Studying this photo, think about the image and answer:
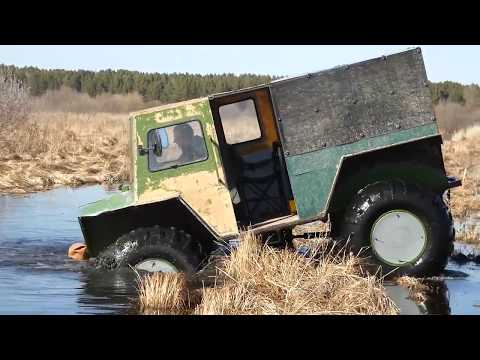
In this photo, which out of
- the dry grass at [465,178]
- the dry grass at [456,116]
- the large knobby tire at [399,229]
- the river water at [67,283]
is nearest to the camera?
the river water at [67,283]

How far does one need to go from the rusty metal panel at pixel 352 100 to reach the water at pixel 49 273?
2.85 metres

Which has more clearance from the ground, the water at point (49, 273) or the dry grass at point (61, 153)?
the dry grass at point (61, 153)

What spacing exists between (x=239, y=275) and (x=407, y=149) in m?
3.15

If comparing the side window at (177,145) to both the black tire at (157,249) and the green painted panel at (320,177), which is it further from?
the green painted panel at (320,177)

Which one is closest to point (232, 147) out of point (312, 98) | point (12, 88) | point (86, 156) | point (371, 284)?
point (312, 98)

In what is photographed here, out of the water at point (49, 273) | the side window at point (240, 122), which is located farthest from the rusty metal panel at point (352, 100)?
the water at point (49, 273)

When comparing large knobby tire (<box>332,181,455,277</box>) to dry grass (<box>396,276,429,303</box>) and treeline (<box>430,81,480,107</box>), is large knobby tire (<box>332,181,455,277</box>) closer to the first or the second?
dry grass (<box>396,276,429,303</box>)

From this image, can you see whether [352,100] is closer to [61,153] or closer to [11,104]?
[61,153]

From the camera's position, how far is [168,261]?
12.0 m

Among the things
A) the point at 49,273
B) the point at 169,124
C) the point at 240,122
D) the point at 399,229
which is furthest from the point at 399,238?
the point at 49,273

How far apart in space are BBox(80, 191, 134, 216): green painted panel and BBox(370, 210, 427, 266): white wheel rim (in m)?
3.16

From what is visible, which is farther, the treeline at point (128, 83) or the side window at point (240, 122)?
the treeline at point (128, 83)

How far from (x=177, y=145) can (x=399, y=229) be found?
3.04 meters

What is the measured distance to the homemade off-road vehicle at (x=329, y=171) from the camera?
11953mm
